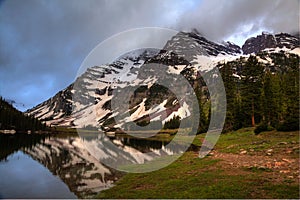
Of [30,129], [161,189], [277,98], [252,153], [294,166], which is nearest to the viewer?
[161,189]

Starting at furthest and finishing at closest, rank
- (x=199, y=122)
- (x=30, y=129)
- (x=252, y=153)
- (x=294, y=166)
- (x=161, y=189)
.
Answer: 1. (x=30, y=129)
2. (x=199, y=122)
3. (x=252, y=153)
4. (x=294, y=166)
5. (x=161, y=189)

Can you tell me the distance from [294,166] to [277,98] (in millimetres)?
43633

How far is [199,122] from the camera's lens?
298 feet

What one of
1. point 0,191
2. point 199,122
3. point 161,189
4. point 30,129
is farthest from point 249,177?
point 30,129

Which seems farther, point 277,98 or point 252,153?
point 277,98

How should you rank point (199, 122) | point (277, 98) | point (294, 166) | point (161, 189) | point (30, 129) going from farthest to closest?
point (30, 129), point (199, 122), point (277, 98), point (294, 166), point (161, 189)

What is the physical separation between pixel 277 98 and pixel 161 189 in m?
50.7

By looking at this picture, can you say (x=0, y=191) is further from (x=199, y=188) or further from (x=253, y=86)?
(x=253, y=86)

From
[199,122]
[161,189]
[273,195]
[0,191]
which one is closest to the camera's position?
[273,195]

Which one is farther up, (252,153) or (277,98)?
(277,98)

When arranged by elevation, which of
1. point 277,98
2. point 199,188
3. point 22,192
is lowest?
point 22,192

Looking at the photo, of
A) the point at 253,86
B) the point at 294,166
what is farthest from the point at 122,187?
the point at 253,86

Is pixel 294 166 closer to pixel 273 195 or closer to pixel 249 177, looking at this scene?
pixel 249 177

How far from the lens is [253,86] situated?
2486 inches
